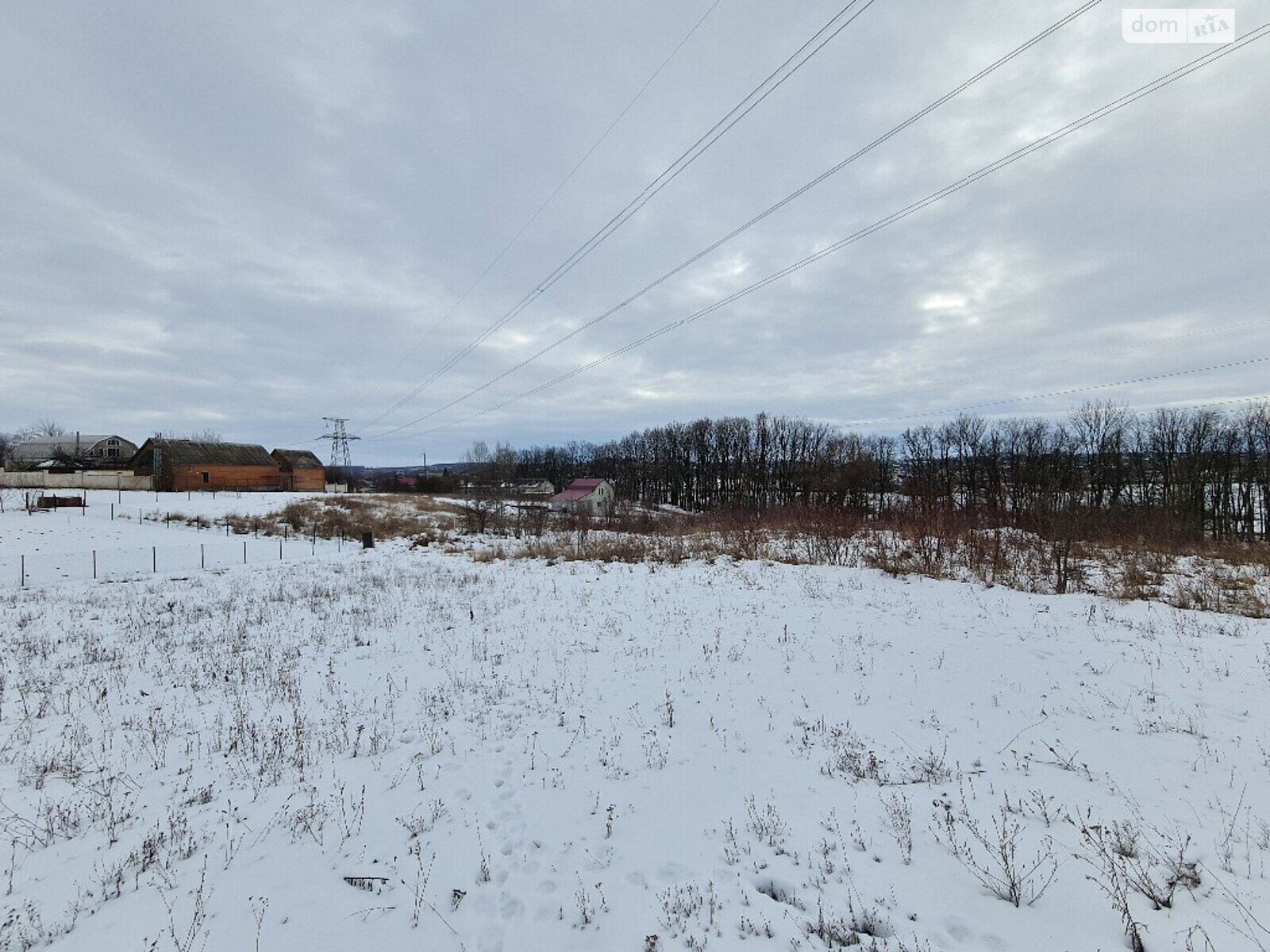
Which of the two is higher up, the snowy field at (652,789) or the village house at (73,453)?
the village house at (73,453)

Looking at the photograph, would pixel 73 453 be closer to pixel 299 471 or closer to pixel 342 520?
pixel 299 471

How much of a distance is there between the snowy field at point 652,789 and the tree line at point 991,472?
945cm

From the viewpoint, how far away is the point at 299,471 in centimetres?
7488

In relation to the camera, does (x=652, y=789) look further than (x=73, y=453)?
No

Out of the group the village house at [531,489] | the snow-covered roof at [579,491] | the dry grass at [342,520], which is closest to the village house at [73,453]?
the dry grass at [342,520]

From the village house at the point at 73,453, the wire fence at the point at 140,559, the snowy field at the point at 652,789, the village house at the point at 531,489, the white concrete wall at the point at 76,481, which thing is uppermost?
the village house at the point at 73,453

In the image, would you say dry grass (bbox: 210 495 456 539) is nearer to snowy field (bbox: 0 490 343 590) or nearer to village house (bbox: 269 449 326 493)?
snowy field (bbox: 0 490 343 590)

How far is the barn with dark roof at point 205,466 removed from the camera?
6169 centimetres

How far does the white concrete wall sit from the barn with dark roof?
6.21 ft

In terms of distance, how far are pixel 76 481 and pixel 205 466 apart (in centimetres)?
1120

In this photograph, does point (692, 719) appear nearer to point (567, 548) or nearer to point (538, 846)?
point (538, 846)

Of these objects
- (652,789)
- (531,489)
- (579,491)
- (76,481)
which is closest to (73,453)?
(76,481)

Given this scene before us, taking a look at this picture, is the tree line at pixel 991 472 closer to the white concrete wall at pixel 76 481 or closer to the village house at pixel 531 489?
the village house at pixel 531 489

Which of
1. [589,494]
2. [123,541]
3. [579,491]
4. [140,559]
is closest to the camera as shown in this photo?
[140,559]
